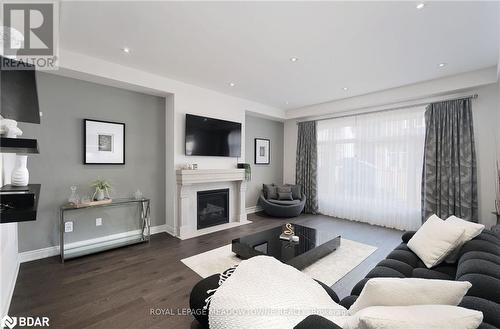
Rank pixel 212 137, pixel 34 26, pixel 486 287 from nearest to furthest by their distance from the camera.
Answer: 1. pixel 486 287
2. pixel 34 26
3. pixel 212 137

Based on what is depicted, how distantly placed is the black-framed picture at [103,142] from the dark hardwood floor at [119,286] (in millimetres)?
1408

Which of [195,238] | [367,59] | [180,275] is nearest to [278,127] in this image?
[367,59]

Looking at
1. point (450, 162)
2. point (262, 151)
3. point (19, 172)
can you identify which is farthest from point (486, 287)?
point (262, 151)

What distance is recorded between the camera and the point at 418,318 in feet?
2.51

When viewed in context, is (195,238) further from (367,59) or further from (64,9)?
(367,59)

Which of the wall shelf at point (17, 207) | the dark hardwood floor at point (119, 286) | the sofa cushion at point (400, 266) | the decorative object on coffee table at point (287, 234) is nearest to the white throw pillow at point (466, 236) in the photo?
the sofa cushion at point (400, 266)

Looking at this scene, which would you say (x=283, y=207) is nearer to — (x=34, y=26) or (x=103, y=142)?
(x=103, y=142)

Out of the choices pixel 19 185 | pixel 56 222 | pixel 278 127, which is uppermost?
pixel 278 127

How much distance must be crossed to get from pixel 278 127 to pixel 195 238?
3.99 m

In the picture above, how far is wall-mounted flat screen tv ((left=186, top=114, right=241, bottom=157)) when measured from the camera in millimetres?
4008

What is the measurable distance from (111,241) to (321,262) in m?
3.13

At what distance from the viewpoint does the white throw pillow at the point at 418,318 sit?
73 centimetres

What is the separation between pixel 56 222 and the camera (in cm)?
301

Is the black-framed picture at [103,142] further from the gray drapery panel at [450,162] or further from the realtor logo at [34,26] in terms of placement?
the gray drapery panel at [450,162]
